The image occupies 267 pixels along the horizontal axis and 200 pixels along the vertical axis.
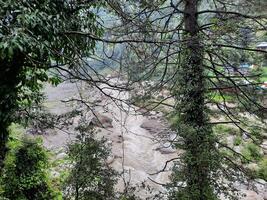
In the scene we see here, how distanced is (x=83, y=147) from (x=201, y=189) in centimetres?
167

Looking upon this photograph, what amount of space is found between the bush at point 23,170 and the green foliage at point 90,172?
736mm

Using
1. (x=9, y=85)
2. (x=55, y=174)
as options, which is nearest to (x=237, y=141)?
(x=55, y=174)

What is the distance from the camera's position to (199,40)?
165 inches

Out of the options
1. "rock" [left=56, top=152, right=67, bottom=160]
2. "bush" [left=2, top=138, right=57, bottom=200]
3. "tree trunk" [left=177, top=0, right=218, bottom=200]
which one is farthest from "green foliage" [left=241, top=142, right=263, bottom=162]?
"bush" [left=2, top=138, right=57, bottom=200]

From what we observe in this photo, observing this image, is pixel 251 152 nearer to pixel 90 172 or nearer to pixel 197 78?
pixel 197 78

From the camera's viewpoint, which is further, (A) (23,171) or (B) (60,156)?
(B) (60,156)

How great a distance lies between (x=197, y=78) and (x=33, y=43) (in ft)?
7.99

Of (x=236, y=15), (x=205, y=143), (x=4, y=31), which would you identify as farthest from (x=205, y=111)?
(x=4, y=31)

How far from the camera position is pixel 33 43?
10.6 feet

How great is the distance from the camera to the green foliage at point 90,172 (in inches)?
180

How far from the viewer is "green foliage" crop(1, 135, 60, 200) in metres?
4.95

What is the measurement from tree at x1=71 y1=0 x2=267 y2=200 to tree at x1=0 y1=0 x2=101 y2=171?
506 mm

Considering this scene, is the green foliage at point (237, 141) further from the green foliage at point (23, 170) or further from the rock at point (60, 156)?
the green foliage at point (23, 170)

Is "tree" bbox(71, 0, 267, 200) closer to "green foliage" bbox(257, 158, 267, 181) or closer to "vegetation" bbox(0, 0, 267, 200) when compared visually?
"vegetation" bbox(0, 0, 267, 200)
